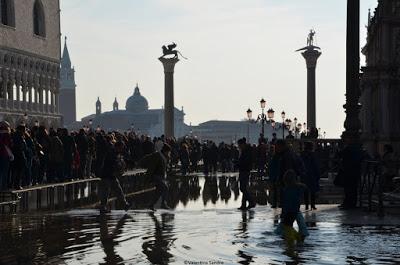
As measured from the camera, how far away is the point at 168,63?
225 feet

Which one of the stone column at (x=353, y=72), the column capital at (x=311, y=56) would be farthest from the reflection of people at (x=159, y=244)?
the column capital at (x=311, y=56)

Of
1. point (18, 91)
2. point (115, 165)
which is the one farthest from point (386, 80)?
point (18, 91)

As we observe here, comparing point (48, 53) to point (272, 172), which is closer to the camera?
point (272, 172)

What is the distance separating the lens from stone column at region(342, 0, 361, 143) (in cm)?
1902

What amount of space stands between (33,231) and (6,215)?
3.60 meters

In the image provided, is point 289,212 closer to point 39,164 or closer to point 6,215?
point 6,215

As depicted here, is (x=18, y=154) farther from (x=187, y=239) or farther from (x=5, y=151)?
(x=187, y=239)

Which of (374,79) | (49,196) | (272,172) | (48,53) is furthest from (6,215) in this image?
(48,53)

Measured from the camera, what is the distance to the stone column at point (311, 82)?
217 feet

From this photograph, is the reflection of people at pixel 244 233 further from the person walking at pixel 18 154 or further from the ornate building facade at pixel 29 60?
the ornate building facade at pixel 29 60

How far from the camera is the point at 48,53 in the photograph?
91062 millimetres

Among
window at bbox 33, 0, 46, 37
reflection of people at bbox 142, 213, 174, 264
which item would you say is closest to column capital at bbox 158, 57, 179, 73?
window at bbox 33, 0, 46, 37

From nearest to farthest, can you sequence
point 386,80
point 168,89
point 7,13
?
point 386,80
point 168,89
point 7,13

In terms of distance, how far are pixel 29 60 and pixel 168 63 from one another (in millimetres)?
21301
